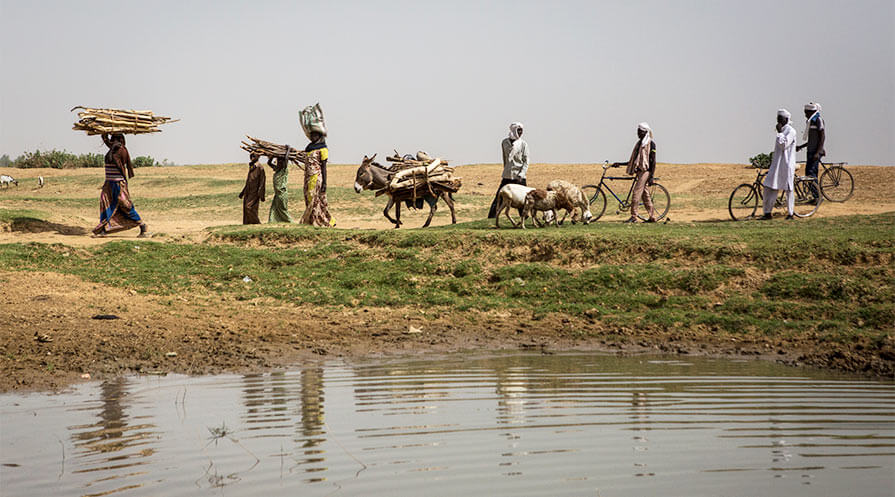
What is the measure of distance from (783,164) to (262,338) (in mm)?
11293

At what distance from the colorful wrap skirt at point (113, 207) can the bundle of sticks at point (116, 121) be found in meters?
1.08

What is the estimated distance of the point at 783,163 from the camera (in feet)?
54.3

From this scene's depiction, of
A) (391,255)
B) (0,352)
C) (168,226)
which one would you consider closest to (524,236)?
(391,255)

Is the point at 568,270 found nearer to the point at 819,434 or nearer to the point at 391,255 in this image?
the point at 391,255

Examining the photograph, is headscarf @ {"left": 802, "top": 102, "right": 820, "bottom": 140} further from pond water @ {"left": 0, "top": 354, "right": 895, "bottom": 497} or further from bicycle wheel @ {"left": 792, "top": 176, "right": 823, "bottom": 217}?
pond water @ {"left": 0, "top": 354, "right": 895, "bottom": 497}

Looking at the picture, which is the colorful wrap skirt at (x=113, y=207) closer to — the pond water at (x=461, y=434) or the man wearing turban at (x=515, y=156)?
the man wearing turban at (x=515, y=156)

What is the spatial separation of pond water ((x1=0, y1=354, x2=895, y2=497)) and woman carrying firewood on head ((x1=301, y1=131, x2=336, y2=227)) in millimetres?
9049

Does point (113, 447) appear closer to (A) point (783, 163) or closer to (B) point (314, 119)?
(B) point (314, 119)

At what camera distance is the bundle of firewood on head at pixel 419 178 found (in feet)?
54.0

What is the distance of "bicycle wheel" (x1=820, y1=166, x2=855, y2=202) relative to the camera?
1959cm

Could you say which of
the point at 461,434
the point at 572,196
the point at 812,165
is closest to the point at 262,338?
the point at 461,434

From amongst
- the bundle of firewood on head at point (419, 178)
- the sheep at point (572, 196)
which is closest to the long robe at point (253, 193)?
the bundle of firewood on head at point (419, 178)

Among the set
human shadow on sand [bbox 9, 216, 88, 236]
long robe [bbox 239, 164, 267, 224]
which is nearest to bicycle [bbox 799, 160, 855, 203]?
long robe [bbox 239, 164, 267, 224]

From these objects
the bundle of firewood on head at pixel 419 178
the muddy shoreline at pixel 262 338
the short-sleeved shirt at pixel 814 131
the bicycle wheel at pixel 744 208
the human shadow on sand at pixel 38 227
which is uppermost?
the short-sleeved shirt at pixel 814 131
